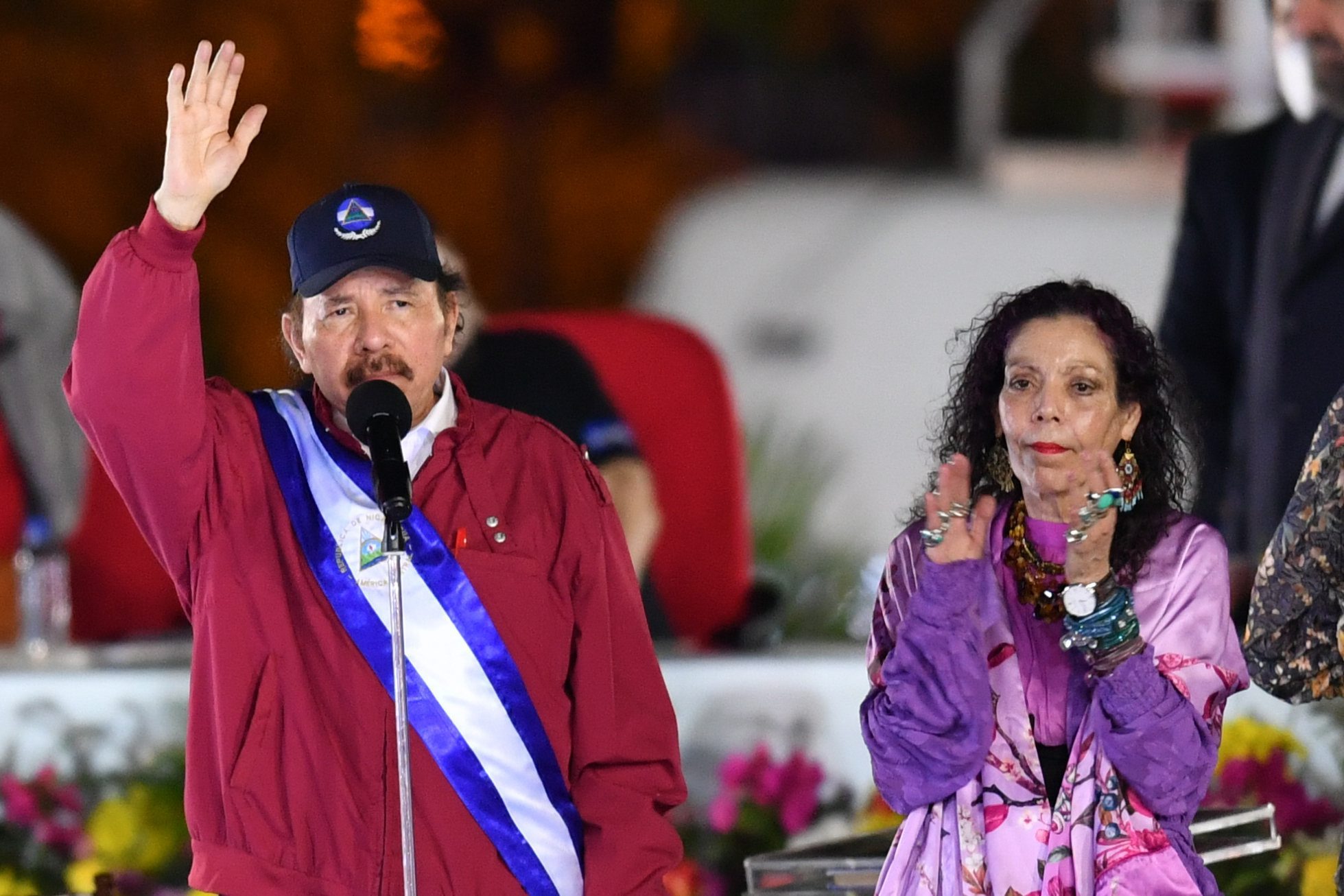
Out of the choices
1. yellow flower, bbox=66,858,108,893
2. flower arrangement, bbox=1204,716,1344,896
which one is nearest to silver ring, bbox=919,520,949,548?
flower arrangement, bbox=1204,716,1344,896

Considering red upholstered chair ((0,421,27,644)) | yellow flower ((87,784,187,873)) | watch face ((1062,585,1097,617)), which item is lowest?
yellow flower ((87,784,187,873))

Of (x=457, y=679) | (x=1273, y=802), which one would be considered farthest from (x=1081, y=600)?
(x=1273, y=802)

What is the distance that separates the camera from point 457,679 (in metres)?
2.75

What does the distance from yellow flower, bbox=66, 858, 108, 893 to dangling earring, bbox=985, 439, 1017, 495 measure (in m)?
1.86

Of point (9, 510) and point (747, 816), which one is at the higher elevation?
point (9, 510)

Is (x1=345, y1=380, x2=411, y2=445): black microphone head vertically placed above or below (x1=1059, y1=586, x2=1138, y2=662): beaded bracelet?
above

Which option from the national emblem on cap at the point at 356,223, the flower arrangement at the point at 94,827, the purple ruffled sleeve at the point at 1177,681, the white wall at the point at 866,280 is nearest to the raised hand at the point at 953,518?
the purple ruffled sleeve at the point at 1177,681

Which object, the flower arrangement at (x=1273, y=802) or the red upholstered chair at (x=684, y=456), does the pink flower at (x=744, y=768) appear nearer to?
the flower arrangement at (x=1273, y=802)

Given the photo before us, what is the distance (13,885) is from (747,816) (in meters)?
1.26

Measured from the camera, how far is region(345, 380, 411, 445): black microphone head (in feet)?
8.55

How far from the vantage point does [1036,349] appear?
2.74 m

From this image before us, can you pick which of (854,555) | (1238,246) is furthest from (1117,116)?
(1238,246)

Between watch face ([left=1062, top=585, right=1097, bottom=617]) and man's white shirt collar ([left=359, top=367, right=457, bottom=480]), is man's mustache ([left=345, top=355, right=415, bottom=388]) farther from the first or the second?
watch face ([left=1062, top=585, right=1097, bottom=617])

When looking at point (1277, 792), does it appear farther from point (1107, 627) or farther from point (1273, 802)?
point (1107, 627)
